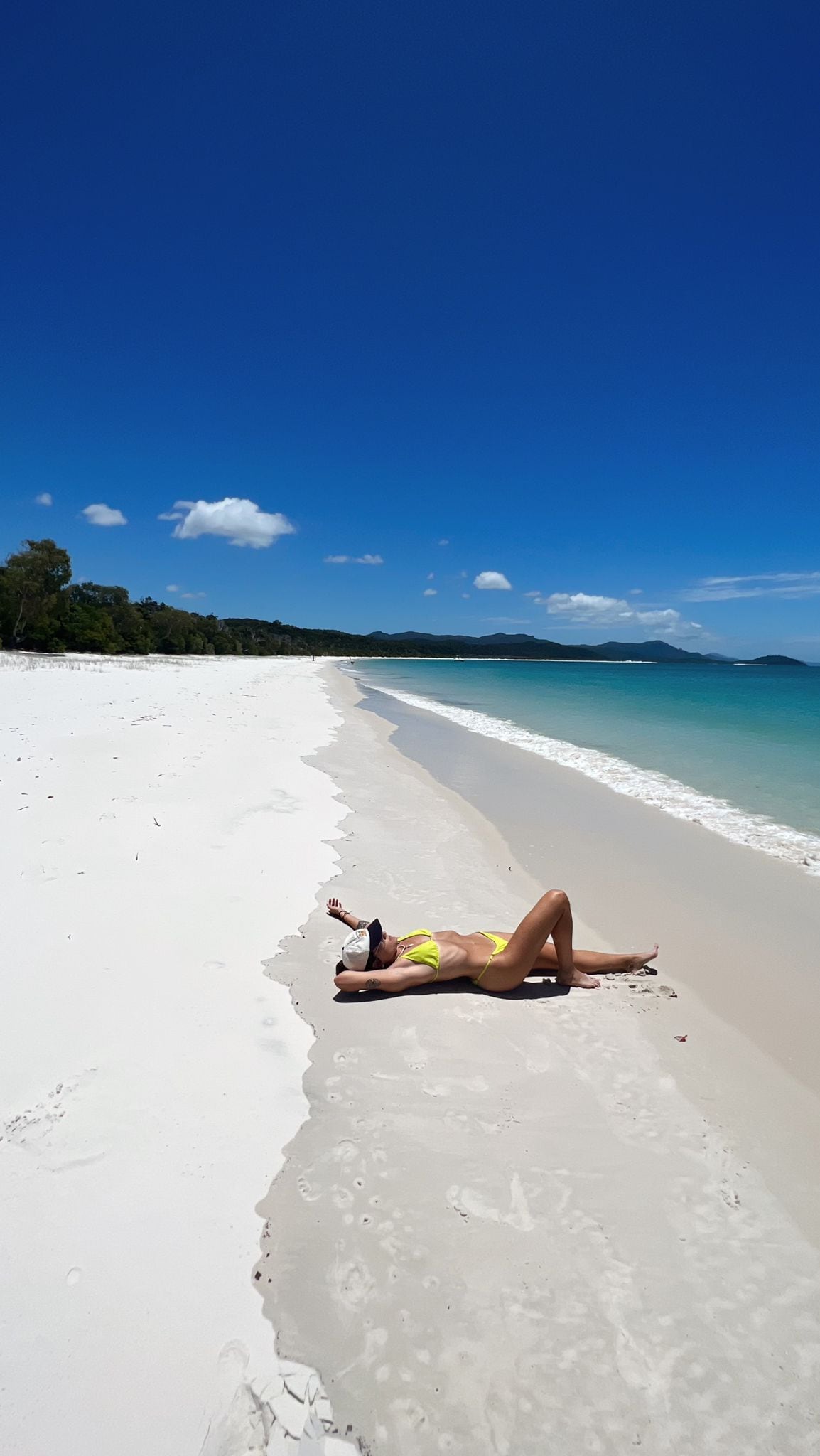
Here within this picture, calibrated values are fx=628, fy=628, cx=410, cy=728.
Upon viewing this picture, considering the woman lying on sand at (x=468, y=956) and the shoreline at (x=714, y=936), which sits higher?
the woman lying on sand at (x=468, y=956)

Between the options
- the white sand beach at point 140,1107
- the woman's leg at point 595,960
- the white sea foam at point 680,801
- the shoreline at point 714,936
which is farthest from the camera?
the white sea foam at point 680,801

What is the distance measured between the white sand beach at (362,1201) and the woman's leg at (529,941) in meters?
0.16

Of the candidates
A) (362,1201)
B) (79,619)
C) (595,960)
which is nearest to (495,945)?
(595,960)

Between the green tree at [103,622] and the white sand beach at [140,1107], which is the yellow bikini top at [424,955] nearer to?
the white sand beach at [140,1107]

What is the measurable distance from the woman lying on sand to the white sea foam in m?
4.72

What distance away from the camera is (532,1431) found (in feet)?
6.18

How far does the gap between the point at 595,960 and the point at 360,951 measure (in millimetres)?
1875

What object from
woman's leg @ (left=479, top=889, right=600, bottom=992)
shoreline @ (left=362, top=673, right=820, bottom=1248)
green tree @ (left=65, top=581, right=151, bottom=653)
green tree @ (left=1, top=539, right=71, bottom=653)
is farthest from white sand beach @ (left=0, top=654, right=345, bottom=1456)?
green tree @ (left=65, top=581, right=151, bottom=653)

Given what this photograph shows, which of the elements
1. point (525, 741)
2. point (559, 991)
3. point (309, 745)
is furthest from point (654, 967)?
point (525, 741)

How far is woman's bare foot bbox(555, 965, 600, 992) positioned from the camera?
4.48 metres

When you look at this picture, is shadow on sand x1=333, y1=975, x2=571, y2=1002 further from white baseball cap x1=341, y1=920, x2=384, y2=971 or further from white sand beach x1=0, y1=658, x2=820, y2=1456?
white baseball cap x1=341, y1=920, x2=384, y2=971

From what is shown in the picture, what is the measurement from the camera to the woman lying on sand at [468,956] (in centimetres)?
407

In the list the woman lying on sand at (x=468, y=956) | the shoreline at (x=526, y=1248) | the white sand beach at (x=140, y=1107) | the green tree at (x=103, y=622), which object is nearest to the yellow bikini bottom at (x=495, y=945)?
the woman lying on sand at (x=468, y=956)

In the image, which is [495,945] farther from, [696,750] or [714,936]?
[696,750]
